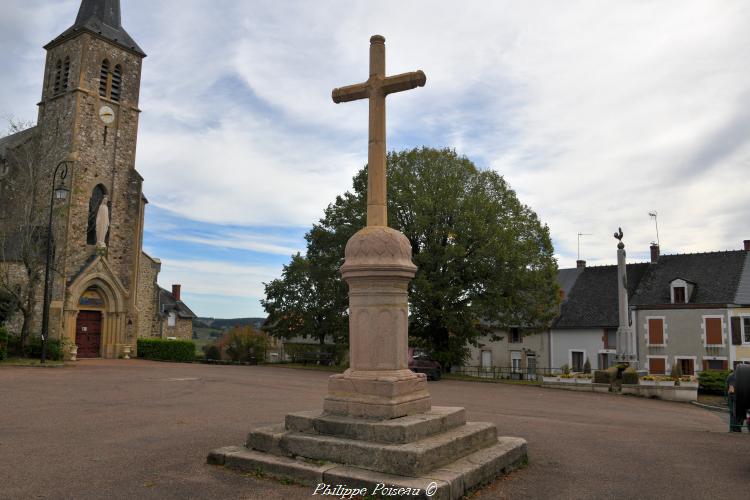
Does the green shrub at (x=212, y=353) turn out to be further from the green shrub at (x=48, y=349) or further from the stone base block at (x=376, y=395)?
the stone base block at (x=376, y=395)

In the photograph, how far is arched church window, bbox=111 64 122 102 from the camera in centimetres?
3084

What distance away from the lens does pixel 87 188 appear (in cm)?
2877

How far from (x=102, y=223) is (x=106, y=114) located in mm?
6184

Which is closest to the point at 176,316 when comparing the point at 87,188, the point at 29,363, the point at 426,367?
the point at 87,188

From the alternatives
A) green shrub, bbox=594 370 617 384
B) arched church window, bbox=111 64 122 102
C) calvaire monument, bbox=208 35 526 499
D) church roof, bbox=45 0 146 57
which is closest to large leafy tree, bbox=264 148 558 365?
green shrub, bbox=594 370 617 384

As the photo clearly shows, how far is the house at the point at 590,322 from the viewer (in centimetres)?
3403

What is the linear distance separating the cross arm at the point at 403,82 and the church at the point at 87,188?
906 inches

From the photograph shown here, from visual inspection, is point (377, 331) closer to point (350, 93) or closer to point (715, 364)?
point (350, 93)

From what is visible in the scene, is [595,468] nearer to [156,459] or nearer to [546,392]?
[156,459]

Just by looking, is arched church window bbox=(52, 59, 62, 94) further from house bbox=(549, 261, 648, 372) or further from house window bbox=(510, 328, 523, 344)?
house bbox=(549, 261, 648, 372)

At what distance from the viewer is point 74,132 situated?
2836 centimetres

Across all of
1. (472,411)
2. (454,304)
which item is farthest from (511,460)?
(454,304)

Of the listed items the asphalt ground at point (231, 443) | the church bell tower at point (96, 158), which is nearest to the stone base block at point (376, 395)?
the asphalt ground at point (231, 443)

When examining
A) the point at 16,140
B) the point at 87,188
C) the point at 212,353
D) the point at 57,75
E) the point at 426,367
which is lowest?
the point at 212,353
